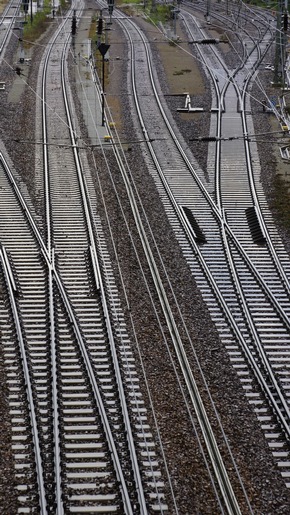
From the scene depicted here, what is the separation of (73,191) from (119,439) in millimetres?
10544

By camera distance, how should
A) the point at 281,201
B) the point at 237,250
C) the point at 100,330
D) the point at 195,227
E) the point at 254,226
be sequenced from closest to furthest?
the point at 100,330
the point at 237,250
the point at 195,227
the point at 254,226
the point at 281,201

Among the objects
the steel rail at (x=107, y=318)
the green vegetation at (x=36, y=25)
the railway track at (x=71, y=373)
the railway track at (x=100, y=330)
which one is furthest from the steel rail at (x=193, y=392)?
the green vegetation at (x=36, y=25)

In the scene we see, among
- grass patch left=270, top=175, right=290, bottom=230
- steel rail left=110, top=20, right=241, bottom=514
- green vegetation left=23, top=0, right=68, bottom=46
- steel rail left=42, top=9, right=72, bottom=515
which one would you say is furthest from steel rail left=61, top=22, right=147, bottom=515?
green vegetation left=23, top=0, right=68, bottom=46

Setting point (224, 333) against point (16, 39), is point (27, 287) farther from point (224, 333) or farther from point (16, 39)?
Result: point (16, 39)

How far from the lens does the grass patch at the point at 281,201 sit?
19.4 metres

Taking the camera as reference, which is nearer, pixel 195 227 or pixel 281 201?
pixel 195 227

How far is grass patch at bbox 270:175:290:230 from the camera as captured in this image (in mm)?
19438

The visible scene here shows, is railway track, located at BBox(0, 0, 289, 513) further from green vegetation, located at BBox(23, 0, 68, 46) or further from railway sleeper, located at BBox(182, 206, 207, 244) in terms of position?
green vegetation, located at BBox(23, 0, 68, 46)

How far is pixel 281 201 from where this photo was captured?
20.6 m

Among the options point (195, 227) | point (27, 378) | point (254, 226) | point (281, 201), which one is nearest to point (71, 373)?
point (27, 378)

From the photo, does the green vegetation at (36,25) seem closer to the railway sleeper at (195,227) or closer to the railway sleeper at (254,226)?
the railway sleeper at (195,227)

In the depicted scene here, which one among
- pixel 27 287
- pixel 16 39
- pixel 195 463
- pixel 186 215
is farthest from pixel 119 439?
pixel 16 39

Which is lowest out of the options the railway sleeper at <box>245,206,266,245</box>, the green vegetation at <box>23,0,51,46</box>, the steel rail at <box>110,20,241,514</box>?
the steel rail at <box>110,20,241,514</box>

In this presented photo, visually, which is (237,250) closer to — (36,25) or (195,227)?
(195,227)
